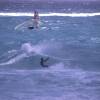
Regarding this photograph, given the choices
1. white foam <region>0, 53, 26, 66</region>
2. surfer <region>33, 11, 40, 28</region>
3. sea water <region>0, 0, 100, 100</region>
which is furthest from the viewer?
surfer <region>33, 11, 40, 28</region>

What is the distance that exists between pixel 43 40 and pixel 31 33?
→ 4.99 metres

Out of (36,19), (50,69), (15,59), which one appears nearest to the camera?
(50,69)

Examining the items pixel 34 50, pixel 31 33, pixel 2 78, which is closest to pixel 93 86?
pixel 2 78

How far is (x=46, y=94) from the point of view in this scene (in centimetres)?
2053

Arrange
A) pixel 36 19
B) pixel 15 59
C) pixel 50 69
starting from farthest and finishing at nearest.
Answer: pixel 36 19 → pixel 15 59 → pixel 50 69

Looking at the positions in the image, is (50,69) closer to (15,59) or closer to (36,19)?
(15,59)

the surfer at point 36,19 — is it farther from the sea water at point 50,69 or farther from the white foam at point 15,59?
the white foam at point 15,59

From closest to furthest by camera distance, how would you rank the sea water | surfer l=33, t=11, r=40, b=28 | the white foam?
1. the sea water
2. the white foam
3. surfer l=33, t=11, r=40, b=28

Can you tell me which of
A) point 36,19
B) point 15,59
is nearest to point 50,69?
point 15,59

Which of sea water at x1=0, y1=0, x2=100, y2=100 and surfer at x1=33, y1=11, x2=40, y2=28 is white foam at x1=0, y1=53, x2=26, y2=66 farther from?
surfer at x1=33, y1=11, x2=40, y2=28

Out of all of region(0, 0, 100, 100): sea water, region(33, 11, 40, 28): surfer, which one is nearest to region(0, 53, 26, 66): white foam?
region(0, 0, 100, 100): sea water

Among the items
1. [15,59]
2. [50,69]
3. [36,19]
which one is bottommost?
[15,59]

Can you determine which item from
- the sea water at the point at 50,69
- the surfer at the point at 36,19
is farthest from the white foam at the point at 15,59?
the surfer at the point at 36,19

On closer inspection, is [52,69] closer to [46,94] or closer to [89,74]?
[89,74]
